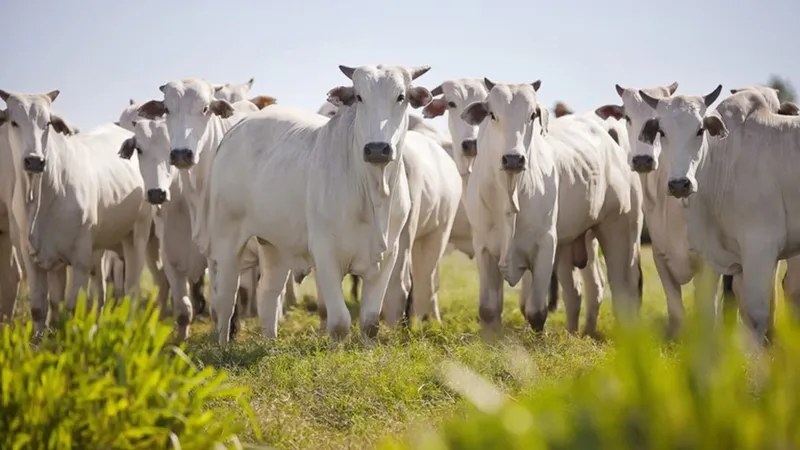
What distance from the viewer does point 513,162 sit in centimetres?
861

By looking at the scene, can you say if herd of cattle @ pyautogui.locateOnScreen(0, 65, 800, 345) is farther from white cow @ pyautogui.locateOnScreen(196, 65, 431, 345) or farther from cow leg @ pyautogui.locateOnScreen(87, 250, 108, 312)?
cow leg @ pyautogui.locateOnScreen(87, 250, 108, 312)

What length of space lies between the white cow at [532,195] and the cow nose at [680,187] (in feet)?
3.71

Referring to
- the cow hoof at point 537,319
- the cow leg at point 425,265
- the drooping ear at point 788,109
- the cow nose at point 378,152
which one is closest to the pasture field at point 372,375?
the cow hoof at point 537,319

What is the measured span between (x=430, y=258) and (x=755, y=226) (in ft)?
10.6

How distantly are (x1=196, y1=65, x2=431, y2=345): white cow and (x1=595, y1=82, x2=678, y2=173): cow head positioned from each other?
200 centimetres

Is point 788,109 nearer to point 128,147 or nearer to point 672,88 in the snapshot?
point 672,88

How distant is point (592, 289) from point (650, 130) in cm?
296

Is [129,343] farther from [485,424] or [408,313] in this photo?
[408,313]

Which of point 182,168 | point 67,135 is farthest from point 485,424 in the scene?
point 67,135

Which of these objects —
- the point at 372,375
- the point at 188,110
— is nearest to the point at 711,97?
the point at 372,375

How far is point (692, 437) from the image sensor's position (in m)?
2.59

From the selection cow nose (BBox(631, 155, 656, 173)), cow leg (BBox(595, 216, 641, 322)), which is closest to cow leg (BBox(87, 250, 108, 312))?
cow leg (BBox(595, 216, 641, 322))

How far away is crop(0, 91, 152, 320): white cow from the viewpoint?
409 inches

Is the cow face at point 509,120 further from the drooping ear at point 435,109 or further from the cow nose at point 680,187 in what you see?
the drooping ear at point 435,109
